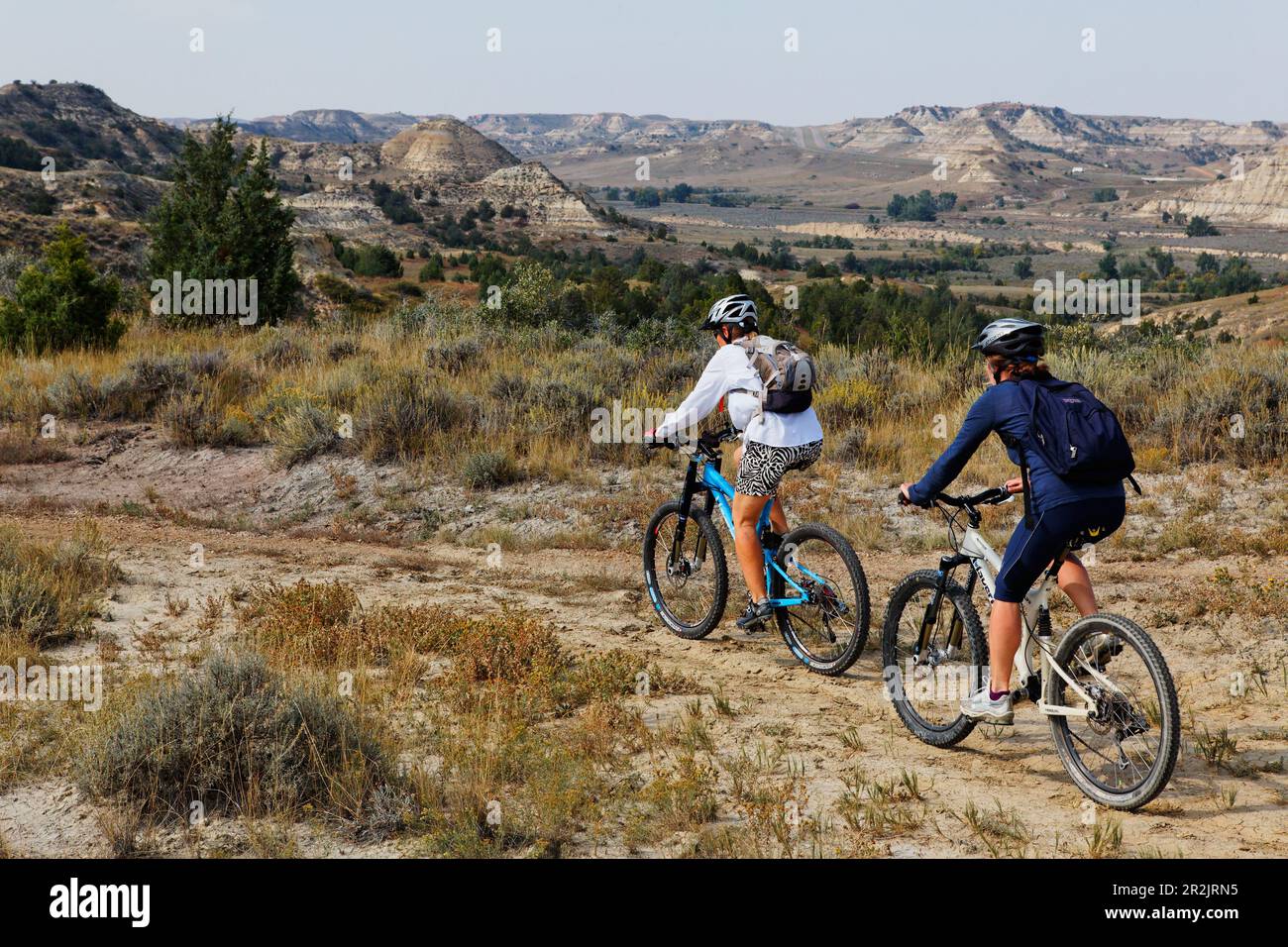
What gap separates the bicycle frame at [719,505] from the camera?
21.7 feet

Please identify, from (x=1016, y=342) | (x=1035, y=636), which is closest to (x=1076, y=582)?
(x=1035, y=636)

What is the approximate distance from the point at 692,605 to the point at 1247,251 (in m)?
186

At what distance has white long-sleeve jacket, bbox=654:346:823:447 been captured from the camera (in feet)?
21.4

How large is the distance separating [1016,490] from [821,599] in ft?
5.35

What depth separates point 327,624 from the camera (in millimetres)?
7223

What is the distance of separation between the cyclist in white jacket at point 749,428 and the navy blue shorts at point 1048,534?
1.85 metres

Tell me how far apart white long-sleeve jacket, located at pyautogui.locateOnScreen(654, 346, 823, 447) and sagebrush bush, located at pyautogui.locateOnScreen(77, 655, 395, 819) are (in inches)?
110

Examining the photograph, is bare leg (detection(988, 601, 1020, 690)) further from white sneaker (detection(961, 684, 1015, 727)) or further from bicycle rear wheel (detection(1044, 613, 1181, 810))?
bicycle rear wheel (detection(1044, 613, 1181, 810))

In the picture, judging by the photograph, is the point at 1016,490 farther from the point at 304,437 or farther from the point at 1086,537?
the point at 304,437

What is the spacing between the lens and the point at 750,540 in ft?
22.0

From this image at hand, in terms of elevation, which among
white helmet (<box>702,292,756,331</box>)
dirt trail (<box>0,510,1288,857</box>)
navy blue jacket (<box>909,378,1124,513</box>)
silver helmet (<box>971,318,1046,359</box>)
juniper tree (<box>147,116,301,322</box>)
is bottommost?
dirt trail (<box>0,510,1288,857</box>)

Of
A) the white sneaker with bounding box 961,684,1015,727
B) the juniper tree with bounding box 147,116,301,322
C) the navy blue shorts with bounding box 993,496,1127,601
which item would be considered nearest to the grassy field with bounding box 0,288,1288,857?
the white sneaker with bounding box 961,684,1015,727

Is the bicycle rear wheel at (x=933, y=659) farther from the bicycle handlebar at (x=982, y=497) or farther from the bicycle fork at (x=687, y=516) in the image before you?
the bicycle fork at (x=687, y=516)

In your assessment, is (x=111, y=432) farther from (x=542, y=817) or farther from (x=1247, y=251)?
(x=1247, y=251)
